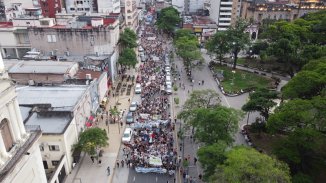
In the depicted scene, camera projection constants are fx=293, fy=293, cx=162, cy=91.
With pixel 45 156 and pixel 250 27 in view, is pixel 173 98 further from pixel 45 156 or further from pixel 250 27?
pixel 250 27

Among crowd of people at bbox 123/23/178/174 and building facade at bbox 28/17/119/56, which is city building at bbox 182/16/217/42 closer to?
crowd of people at bbox 123/23/178/174

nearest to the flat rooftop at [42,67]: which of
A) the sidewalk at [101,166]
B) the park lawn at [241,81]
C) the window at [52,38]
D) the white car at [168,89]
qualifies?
the window at [52,38]

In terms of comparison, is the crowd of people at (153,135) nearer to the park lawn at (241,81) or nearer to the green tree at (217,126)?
the green tree at (217,126)

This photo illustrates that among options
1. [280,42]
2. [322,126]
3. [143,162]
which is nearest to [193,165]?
[143,162]

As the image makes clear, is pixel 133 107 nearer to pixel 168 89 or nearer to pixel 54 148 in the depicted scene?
pixel 168 89

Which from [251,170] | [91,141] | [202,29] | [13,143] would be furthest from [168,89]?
[202,29]

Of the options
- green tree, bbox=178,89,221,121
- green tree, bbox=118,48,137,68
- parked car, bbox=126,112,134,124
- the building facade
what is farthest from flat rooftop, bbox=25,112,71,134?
green tree, bbox=118,48,137,68
